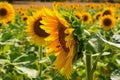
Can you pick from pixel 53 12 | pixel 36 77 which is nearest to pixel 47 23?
pixel 53 12

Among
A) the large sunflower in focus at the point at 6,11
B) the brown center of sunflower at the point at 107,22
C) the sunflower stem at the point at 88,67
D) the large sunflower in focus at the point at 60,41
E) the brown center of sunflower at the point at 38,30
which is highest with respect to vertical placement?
the large sunflower in focus at the point at 60,41

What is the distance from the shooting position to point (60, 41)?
1285 millimetres

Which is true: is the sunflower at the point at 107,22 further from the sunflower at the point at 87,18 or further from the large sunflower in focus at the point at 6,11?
the large sunflower in focus at the point at 6,11

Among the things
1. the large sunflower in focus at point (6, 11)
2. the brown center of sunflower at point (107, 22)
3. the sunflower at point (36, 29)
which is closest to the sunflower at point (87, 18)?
the brown center of sunflower at point (107, 22)

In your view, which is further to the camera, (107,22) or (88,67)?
(107,22)

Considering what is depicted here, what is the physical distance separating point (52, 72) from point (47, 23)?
49.6 inches

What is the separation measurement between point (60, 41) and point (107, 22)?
13.6 ft

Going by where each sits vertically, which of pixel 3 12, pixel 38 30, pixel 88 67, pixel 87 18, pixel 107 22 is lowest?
pixel 87 18

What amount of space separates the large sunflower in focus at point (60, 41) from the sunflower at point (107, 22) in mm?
4017

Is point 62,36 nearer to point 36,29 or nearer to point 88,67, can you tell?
point 88,67

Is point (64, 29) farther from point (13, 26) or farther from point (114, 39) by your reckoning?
point (13, 26)

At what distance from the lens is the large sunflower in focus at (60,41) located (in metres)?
1.18

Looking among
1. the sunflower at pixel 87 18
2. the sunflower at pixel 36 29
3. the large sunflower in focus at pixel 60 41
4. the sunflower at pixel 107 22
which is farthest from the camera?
the sunflower at pixel 87 18

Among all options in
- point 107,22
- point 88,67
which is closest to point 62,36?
point 88,67
